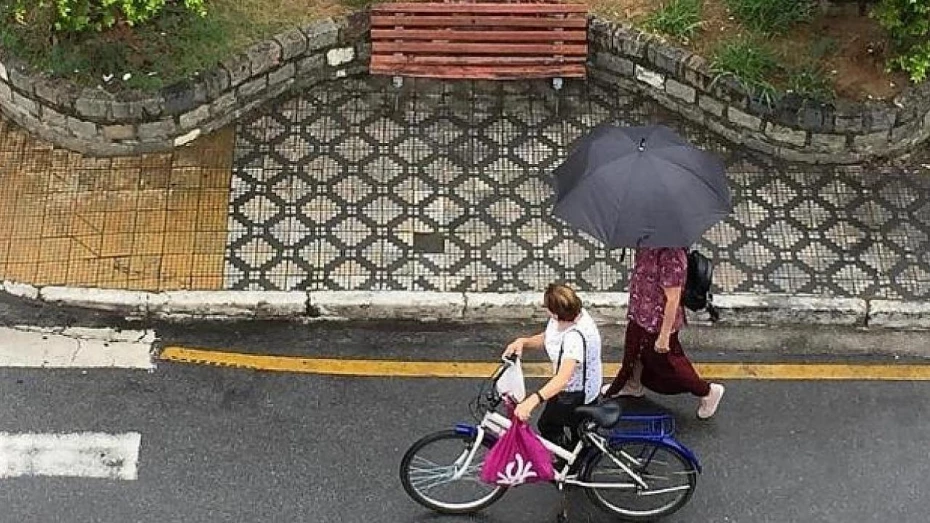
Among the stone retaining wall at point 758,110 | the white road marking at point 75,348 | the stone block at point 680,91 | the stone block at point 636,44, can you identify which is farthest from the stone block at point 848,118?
the white road marking at point 75,348

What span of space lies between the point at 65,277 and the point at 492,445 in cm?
324

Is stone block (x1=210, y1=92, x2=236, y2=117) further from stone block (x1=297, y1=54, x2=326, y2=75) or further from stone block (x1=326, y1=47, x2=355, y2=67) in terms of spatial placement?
stone block (x1=326, y1=47, x2=355, y2=67)

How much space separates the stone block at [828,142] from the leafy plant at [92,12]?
4232 mm

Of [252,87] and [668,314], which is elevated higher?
[252,87]

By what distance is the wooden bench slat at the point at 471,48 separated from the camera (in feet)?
29.9

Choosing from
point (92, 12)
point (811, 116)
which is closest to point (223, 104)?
point (92, 12)

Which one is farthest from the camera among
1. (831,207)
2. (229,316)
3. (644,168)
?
(831,207)

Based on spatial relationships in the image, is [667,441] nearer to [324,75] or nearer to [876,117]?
[876,117]

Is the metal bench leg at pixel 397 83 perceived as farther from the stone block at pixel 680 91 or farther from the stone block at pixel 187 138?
the stone block at pixel 680 91

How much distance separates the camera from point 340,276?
8219mm

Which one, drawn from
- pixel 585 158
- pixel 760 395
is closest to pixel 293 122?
pixel 585 158

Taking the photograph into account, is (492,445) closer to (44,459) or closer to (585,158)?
(585,158)

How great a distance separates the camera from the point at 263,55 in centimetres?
886

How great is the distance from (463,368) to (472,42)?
2549 millimetres
